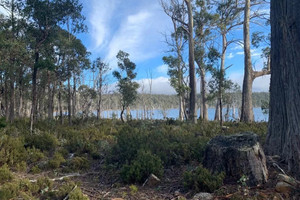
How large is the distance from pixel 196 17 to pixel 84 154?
1655 centimetres

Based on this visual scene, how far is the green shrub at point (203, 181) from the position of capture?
3.59m

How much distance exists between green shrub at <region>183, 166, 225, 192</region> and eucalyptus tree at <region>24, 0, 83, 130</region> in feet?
25.2

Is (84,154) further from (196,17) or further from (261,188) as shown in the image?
(196,17)

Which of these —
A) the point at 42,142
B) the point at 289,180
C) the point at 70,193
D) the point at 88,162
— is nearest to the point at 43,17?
the point at 42,142

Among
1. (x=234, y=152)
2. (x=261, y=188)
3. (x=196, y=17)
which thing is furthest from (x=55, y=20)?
(x=196, y=17)

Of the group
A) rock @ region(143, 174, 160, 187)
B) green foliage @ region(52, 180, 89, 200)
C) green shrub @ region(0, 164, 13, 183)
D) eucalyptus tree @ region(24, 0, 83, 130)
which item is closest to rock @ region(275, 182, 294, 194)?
rock @ region(143, 174, 160, 187)

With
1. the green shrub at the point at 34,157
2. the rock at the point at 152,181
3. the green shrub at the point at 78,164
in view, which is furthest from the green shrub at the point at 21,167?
the rock at the point at 152,181

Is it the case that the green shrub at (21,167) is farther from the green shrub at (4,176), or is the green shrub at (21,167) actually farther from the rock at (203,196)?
the rock at (203,196)

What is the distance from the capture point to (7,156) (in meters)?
5.27

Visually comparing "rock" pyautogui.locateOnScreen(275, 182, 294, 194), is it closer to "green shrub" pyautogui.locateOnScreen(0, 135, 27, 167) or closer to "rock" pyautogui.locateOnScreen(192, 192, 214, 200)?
"rock" pyautogui.locateOnScreen(192, 192, 214, 200)

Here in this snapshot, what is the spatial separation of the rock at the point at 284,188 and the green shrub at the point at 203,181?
0.78 meters

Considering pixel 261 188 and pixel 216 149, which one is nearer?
pixel 261 188

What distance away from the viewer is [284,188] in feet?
10.8

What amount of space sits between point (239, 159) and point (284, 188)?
74 centimetres
